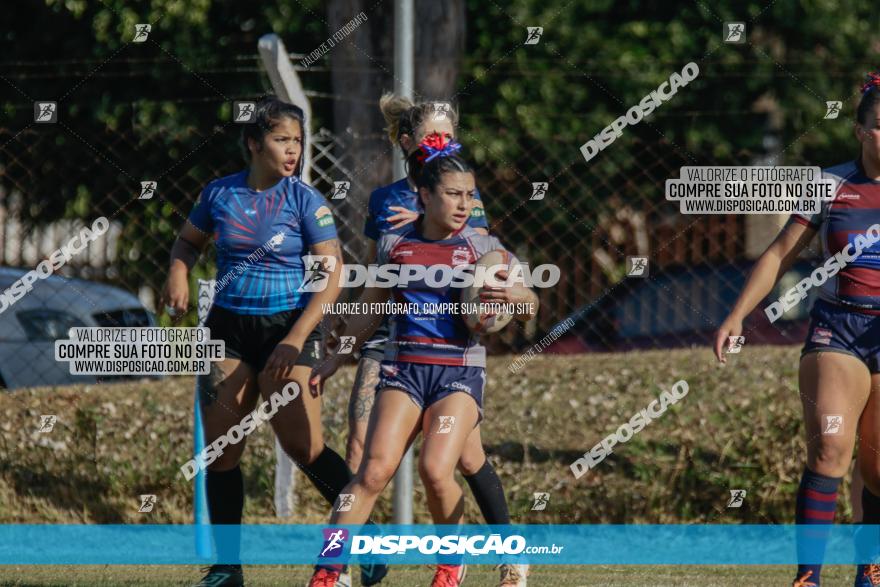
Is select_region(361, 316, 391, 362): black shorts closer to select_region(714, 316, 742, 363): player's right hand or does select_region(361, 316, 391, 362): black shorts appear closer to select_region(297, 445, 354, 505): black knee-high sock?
select_region(297, 445, 354, 505): black knee-high sock

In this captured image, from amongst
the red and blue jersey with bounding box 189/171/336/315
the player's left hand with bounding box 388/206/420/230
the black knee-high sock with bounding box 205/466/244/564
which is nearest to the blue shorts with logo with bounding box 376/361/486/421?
the red and blue jersey with bounding box 189/171/336/315

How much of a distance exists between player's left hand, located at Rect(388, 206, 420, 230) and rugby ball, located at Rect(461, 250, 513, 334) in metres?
0.83

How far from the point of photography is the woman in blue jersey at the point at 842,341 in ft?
17.9

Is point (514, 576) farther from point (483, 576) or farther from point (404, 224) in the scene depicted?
point (404, 224)

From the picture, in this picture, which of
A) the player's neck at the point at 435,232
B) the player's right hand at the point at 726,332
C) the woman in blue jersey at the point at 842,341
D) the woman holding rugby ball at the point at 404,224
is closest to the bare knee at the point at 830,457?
the woman in blue jersey at the point at 842,341

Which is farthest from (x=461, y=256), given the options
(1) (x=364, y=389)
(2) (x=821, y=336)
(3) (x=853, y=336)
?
(3) (x=853, y=336)

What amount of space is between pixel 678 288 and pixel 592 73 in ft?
11.5

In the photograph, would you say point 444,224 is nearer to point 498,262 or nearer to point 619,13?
point 498,262

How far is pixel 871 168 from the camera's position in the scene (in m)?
5.57

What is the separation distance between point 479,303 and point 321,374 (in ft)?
2.89

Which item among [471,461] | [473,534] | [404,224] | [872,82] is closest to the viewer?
[872,82]

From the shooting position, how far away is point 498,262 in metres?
5.27

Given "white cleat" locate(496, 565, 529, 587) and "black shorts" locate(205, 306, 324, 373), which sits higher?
"black shorts" locate(205, 306, 324, 373)

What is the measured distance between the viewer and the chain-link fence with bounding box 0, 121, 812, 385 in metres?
10.0
